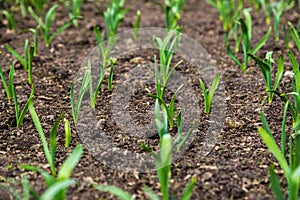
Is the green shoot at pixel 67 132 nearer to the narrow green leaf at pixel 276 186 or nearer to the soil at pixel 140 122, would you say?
the soil at pixel 140 122

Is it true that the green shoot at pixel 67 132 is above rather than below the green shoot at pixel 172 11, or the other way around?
below

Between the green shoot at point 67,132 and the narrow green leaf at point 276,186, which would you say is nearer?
the narrow green leaf at point 276,186

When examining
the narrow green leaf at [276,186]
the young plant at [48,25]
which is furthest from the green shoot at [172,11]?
the narrow green leaf at [276,186]

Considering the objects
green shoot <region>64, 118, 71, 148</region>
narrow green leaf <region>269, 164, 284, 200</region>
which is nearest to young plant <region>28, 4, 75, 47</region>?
green shoot <region>64, 118, 71, 148</region>

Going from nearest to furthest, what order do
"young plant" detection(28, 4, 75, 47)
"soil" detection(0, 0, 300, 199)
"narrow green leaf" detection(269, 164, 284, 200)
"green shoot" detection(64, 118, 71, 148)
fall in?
"narrow green leaf" detection(269, 164, 284, 200)
"soil" detection(0, 0, 300, 199)
"green shoot" detection(64, 118, 71, 148)
"young plant" detection(28, 4, 75, 47)

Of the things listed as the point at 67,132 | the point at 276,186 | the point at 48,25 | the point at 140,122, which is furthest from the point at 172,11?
the point at 276,186

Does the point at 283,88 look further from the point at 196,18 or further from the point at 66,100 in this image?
the point at 196,18

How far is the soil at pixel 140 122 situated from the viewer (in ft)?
6.72

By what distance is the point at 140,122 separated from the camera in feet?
8.45

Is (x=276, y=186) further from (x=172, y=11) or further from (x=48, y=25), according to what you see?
(x=48, y=25)

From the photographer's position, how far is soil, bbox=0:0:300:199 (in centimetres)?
205

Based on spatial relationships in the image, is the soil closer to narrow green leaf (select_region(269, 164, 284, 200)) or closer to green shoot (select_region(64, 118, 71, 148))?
green shoot (select_region(64, 118, 71, 148))

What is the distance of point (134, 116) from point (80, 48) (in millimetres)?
1104

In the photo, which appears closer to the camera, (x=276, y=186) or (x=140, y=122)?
(x=276, y=186)
